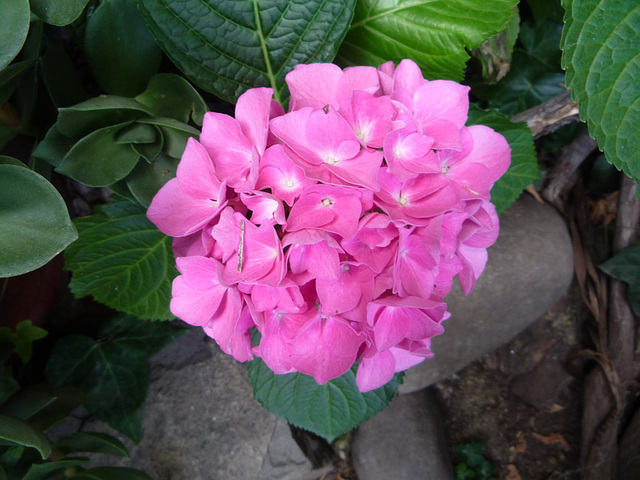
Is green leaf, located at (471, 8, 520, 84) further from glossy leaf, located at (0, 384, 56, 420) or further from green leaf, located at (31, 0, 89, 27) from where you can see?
glossy leaf, located at (0, 384, 56, 420)

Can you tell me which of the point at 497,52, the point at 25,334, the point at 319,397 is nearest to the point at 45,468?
the point at 25,334

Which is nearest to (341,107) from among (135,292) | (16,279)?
(135,292)

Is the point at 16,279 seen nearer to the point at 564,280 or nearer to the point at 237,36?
the point at 237,36

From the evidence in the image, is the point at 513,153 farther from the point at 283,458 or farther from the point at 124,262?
the point at 283,458

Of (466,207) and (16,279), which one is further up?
(466,207)

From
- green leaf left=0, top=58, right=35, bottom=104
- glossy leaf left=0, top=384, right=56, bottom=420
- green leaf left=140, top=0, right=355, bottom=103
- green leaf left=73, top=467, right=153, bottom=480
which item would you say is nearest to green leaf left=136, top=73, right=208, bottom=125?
green leaf left=140, top=0, right=355, bottom=103
